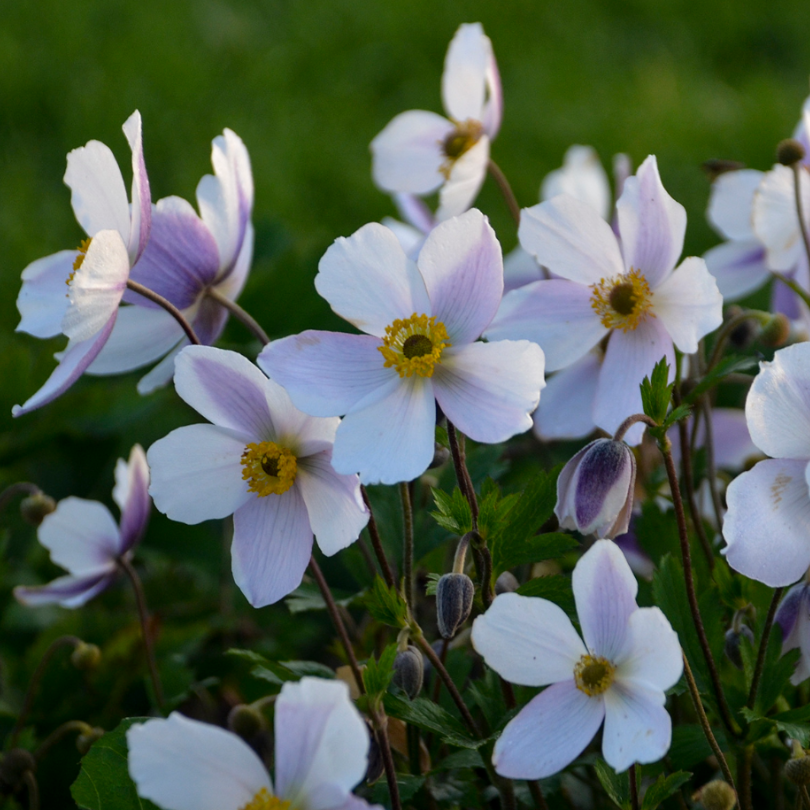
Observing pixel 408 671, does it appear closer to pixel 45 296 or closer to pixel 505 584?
pixel 505 584

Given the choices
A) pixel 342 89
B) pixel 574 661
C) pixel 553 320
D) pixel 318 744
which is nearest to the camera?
pixel 318 744

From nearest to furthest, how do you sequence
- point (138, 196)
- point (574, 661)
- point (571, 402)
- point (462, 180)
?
point (574, 661)
point (138, 196)
point (571, 402)
point (462, 180)

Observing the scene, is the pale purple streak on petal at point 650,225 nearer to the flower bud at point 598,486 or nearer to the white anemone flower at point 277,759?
the flower bud at point 598,486

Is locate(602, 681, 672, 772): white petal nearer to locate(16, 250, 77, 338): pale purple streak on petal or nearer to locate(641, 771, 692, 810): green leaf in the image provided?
locate(641, 771, 692, 810): green leaf

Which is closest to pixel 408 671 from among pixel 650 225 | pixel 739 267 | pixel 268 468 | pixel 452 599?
pixel 452 599

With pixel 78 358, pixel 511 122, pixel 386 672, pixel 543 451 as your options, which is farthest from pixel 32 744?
pixel 511 122

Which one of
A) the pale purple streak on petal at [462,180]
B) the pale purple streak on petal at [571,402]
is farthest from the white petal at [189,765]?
the pale purple streak on petal at [462,180]

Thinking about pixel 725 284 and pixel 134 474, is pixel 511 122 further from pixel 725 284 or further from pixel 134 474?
→ pixel 134 474
